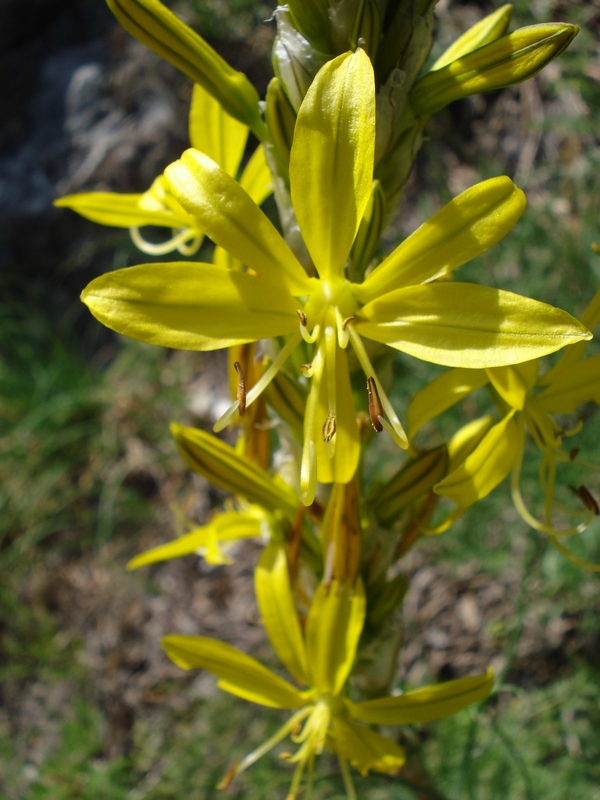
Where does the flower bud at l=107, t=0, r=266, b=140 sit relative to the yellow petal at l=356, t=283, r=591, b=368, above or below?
above

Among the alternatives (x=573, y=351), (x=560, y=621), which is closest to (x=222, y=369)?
(x=560, y=621)

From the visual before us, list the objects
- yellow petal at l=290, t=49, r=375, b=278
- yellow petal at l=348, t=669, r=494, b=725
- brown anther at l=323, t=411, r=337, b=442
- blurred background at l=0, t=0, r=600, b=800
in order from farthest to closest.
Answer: blurred background at l=0, t=0, r=600, b=800
yellow petal at l=348, t=669, r=494, b=725
brown anther at l=323, t=411, r=337, b=442
yellow petal at l=290, t=49, r=375, b=278

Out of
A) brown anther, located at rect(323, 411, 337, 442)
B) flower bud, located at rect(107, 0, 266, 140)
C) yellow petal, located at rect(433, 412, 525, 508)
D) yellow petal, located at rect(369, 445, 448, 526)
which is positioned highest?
flower bud, located at rect(107, 0, 266, 140)

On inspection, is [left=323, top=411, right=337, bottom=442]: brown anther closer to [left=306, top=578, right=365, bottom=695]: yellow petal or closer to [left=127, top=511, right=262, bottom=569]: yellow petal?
[left=306, top=578, right=365, bottom=695]: yellow petal

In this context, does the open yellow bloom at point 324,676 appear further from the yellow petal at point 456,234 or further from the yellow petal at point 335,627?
the yellow petal at point 456,234

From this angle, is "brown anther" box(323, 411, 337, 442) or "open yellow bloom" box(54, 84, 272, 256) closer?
"brown anther" box(323, 411, 337, 442)

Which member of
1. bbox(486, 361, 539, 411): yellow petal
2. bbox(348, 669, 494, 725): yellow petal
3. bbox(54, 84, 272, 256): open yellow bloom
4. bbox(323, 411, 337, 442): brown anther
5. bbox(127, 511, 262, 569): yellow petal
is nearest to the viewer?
bbox(323, 411, 337, 442): brown anther

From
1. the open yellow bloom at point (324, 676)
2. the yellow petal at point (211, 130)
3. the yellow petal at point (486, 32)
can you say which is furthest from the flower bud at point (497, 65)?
the open yellow bloom at point (324, 676)

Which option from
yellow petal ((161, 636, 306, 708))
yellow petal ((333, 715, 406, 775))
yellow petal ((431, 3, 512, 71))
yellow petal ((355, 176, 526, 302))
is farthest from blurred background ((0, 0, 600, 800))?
yellow petal ((355, 176, 526, 302))
